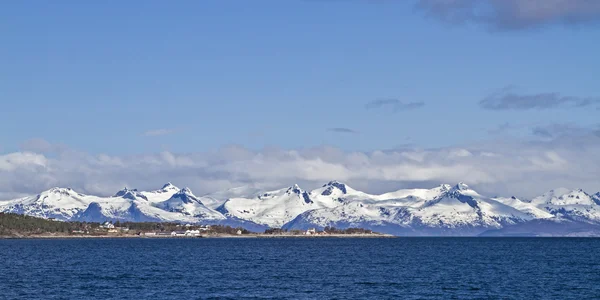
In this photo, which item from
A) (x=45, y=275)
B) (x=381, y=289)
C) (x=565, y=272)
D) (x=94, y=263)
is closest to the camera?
(x=381, y=289)

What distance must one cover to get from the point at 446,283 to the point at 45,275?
59500 millimetres

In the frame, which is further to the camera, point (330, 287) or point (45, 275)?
point (45, 275)

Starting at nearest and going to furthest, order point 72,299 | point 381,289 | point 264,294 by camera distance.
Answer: point 72,299, point 264,294, point 381,289

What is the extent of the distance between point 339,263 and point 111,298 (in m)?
77.7

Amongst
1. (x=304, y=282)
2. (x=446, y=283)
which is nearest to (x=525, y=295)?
(x=446, y=283)

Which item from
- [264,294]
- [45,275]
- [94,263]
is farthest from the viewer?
[94,263]

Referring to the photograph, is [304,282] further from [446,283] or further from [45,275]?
[45,275]

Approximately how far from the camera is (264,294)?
110 m

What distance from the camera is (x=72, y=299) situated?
103 meters

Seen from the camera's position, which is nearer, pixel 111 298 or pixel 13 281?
pixel 111 298

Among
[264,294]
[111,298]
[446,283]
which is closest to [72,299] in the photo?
[111,298]

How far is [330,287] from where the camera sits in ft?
391

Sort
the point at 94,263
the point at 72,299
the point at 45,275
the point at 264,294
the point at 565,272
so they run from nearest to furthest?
1. the point at 72,299
2. the point at 264,294
3. the point at 45,275
4. the point at 565,272
5. the point at 94,263

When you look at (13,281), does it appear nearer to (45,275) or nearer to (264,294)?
(45,275)
